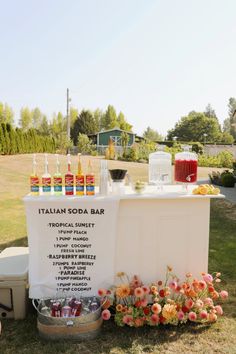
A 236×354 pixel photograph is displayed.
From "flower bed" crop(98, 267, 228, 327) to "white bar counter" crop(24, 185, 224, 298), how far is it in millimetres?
98

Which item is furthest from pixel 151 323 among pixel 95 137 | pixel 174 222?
pixel 95 137

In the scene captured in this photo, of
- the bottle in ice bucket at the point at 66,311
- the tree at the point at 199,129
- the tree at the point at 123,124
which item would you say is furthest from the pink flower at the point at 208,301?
the tree at the point at 199,129

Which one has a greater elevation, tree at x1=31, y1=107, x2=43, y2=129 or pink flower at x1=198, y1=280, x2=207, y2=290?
tree at x1=31, y1=107, x2=43, y2=129

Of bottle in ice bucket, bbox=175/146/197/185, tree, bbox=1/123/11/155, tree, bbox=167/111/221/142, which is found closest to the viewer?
bottle in ice bucket, bbox=175/146/197/185

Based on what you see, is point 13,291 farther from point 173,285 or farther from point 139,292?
point 173,285

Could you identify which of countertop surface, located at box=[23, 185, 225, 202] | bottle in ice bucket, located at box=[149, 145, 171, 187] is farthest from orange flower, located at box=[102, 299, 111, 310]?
bottle in ice bucket, located at box=[149, 145, 171, 187]

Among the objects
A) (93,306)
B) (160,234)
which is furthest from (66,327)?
(160,234)

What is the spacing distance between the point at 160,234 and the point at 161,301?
595 millimetres

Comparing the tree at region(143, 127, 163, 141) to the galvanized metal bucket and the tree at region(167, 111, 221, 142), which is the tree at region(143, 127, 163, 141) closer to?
the tree at region(167, 111, 221, 142)

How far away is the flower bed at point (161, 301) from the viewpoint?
2.88m

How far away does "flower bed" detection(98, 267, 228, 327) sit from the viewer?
9.45 feet

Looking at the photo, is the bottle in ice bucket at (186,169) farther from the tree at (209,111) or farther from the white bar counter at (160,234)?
the tree at (209,111)

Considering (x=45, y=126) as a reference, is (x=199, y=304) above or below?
below

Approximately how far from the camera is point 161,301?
308cm
